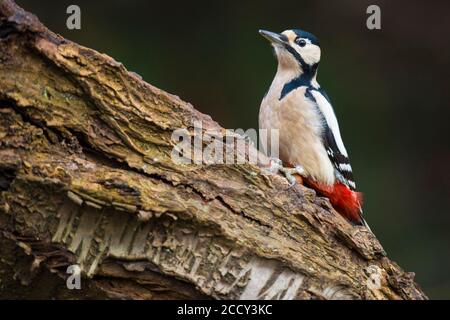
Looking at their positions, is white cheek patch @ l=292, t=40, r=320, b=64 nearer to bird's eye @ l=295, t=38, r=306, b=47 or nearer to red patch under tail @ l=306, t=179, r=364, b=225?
bird's eye @ l=295, t=38, r=306, b=47

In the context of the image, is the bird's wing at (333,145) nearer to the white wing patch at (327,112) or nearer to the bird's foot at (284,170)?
the white wing patch at (327,112)

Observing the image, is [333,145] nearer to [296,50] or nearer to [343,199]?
[343,199]

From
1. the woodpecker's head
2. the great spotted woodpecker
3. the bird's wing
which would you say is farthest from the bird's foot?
the woodpecker's head

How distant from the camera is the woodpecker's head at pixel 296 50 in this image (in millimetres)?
3309

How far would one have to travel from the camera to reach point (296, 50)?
3.32 meters

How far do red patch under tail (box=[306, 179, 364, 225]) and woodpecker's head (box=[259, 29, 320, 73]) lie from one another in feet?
2.12

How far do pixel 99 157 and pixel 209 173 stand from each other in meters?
0.36

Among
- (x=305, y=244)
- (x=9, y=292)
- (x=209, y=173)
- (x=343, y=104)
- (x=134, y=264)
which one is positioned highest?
(x=343, y=104)

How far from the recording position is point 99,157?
7.23 feet

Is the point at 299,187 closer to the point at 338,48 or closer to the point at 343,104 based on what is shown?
the point at 343,104

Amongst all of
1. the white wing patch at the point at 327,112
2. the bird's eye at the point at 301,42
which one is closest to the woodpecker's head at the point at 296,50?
the bird's eye at the point at 301,42

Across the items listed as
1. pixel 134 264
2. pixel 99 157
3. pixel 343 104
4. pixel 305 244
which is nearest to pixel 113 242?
pixel 134 264

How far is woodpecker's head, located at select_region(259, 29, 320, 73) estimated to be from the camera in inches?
130

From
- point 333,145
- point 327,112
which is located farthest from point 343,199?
point 327,112
